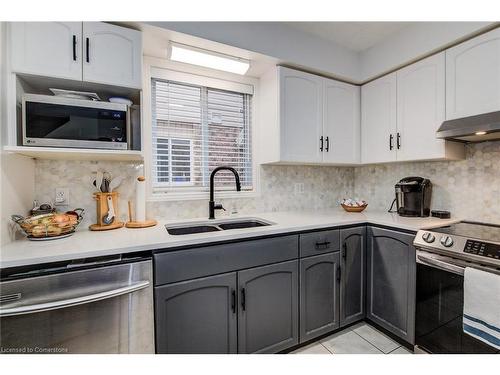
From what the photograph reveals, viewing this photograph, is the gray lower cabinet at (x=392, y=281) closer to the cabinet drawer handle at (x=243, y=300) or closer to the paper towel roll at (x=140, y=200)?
the cabinet drawer handle at (x=243, y=300)

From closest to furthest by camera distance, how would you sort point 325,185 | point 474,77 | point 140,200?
point 474,77 < point 140,200 < point 325,185

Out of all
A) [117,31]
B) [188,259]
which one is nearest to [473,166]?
[188,259]

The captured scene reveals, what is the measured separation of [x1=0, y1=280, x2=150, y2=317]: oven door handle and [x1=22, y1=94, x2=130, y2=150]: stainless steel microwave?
2.55 ft

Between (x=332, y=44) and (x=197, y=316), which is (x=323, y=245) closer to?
(x=197, y=316)

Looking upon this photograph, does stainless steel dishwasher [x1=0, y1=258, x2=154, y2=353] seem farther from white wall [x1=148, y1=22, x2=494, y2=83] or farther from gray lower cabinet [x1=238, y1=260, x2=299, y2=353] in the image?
white wall [x1=148, y1=22, x2=494, y2=83]

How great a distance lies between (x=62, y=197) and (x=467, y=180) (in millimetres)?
2965

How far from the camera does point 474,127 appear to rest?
1475 mm

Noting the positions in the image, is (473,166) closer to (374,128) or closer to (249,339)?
(374,128)

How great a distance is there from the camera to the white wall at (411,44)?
161 centimetres

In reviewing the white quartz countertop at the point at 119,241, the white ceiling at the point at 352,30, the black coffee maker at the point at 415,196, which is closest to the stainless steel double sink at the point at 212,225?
the white quartz countertop at the point at 119,241

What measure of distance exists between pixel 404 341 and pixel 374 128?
5.69ft

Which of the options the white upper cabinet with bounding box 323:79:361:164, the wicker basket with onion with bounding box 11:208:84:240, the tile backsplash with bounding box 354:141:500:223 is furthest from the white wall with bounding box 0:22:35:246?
→ the tile backsplash with bounding box 354:141:500:223

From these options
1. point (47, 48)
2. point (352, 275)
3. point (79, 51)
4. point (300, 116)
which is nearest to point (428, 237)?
point (352, 275)

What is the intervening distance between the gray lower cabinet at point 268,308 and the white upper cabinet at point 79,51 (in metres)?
1.40
